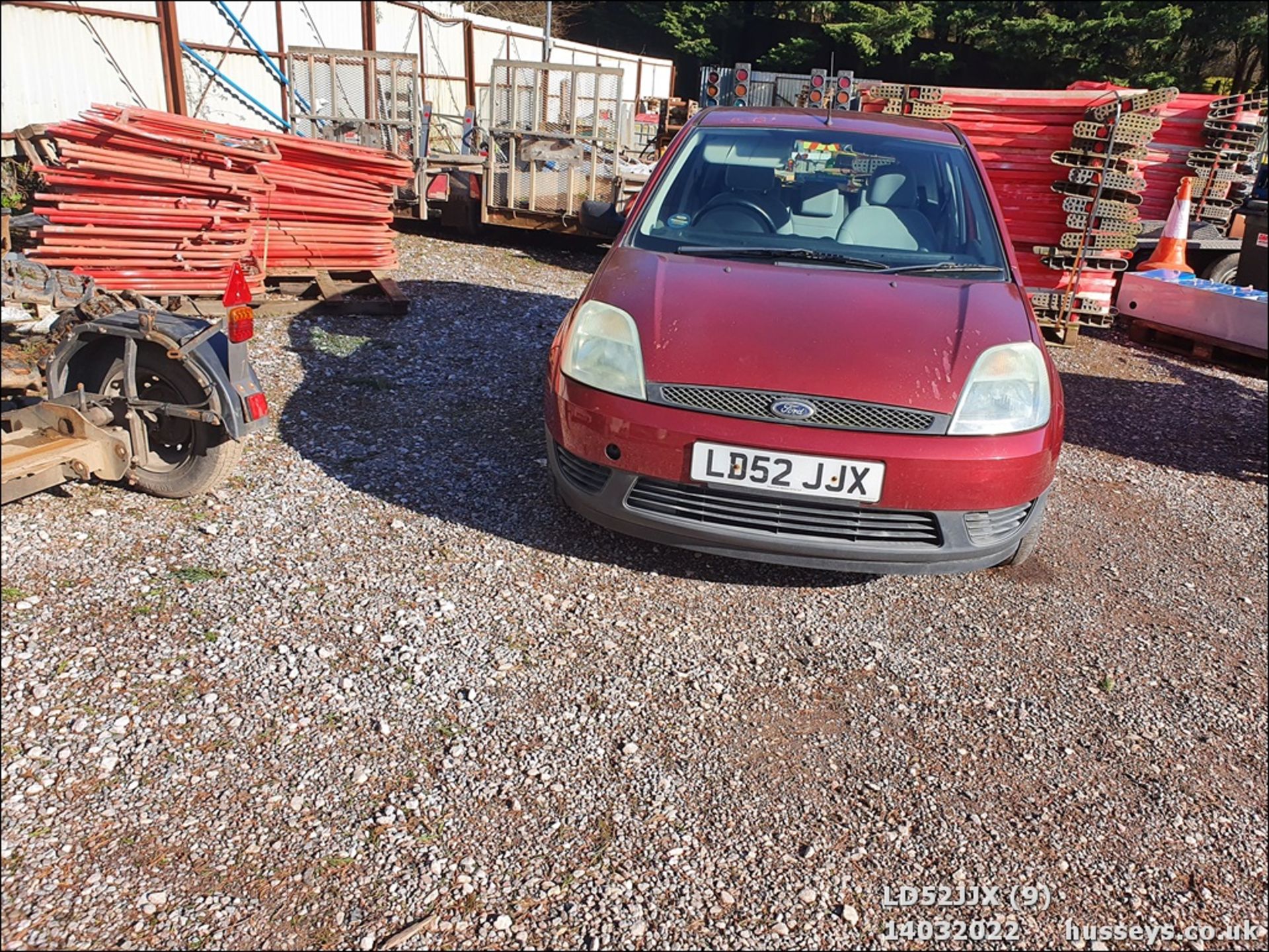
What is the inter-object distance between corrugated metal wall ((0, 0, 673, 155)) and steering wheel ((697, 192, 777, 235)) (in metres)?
7.39

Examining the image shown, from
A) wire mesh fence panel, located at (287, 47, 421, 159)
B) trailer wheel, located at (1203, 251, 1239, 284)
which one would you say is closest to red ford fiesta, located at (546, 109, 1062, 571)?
trailer wheel, located at (1203, 251, 1239, 284)

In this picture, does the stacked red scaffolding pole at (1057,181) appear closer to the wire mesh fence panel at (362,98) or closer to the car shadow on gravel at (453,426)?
the car shadow on gravel at (453,426)

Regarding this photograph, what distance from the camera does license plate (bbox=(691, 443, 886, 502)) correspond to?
306 centimetres

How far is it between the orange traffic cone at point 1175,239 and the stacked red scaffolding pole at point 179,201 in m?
7.13

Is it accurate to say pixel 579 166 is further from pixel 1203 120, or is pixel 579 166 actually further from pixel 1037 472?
pixel 1037 472

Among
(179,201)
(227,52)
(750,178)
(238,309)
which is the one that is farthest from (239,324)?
(227,52)

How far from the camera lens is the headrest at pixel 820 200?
13.9 ft

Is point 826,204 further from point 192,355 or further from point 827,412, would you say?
point 192,355

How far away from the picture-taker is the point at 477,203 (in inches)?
408

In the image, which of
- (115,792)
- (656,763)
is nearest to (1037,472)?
(656,763)

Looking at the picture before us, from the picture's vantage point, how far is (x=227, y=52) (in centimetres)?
1523

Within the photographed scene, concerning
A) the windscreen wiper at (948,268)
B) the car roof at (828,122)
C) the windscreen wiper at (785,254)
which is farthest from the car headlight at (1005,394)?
the car roof at (828,122)

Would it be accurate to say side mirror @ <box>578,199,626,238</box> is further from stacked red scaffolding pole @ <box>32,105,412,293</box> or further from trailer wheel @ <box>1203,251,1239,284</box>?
trailer wheel @ <box>1203,251,1239,284</box>

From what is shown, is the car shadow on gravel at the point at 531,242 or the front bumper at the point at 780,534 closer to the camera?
the front bumper at the point at 780,534
